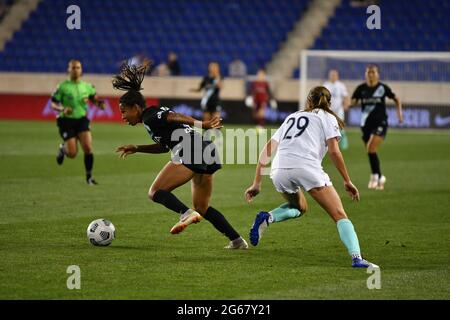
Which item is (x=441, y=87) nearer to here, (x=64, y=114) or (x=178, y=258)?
(x=64, y=114)

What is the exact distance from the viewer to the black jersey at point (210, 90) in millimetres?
29344

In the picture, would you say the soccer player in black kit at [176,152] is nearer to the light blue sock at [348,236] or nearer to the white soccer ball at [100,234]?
the white soccer ball at [100,234]

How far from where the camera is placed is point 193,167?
10.1m

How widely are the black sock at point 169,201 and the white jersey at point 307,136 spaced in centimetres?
127

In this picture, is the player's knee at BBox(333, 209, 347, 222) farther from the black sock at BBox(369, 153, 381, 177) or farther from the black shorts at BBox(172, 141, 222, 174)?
the black sock at BBox(369, 153, 381, 177)

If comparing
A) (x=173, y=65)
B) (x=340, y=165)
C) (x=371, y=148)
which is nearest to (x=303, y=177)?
(x=340, y=165)

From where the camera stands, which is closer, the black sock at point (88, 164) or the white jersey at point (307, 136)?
the white jersey at point (307, 136)

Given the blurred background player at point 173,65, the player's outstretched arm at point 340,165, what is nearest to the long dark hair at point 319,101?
the player's outstretched arm at point 340,165

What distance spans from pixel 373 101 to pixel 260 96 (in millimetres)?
15026

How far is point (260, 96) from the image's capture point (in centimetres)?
3281

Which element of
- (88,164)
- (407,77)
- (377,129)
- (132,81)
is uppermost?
(407,77)

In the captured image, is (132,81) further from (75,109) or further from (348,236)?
(75,109)
